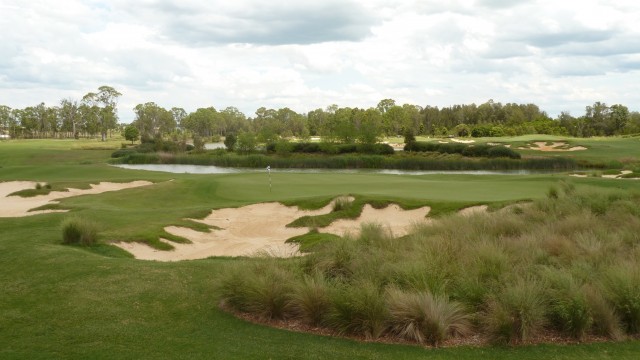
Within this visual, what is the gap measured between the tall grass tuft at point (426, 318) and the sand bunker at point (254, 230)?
7.45 metres

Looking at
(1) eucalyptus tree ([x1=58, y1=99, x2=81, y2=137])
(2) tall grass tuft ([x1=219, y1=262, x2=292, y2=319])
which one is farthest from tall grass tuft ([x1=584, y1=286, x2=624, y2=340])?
(1) eucalyptus tree ([x1=58, y1=99, x2=81, y2=137])

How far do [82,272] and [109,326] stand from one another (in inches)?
119

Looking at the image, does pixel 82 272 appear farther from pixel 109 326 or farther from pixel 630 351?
pixel 630 351

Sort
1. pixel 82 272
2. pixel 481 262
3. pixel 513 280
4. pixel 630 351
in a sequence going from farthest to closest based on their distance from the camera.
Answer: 1. pixel 82 272
2. pixel 481 262
3. pixel 513 280
4. pixel 630 351

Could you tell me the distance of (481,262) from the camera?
9.14 m

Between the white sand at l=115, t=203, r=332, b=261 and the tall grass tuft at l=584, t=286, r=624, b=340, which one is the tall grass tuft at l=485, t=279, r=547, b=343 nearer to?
the tall grass tuft at l=584, t=286, r=624, b=340

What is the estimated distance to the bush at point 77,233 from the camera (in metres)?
14.1

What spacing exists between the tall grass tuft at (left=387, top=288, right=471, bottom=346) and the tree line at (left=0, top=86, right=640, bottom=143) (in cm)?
10530

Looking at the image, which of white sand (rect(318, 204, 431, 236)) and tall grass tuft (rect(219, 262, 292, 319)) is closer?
tall grass tuft (rect(219, 262, 292, 319))

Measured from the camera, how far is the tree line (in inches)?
4747

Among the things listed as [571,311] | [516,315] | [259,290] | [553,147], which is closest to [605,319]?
[571,311]

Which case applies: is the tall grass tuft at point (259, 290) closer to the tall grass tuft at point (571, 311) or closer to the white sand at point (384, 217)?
the tall grass tuft at point (571, 311)

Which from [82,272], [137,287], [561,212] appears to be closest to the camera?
[137,287]

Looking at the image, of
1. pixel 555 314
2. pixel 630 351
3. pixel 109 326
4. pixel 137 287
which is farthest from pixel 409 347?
pixel 137 287
